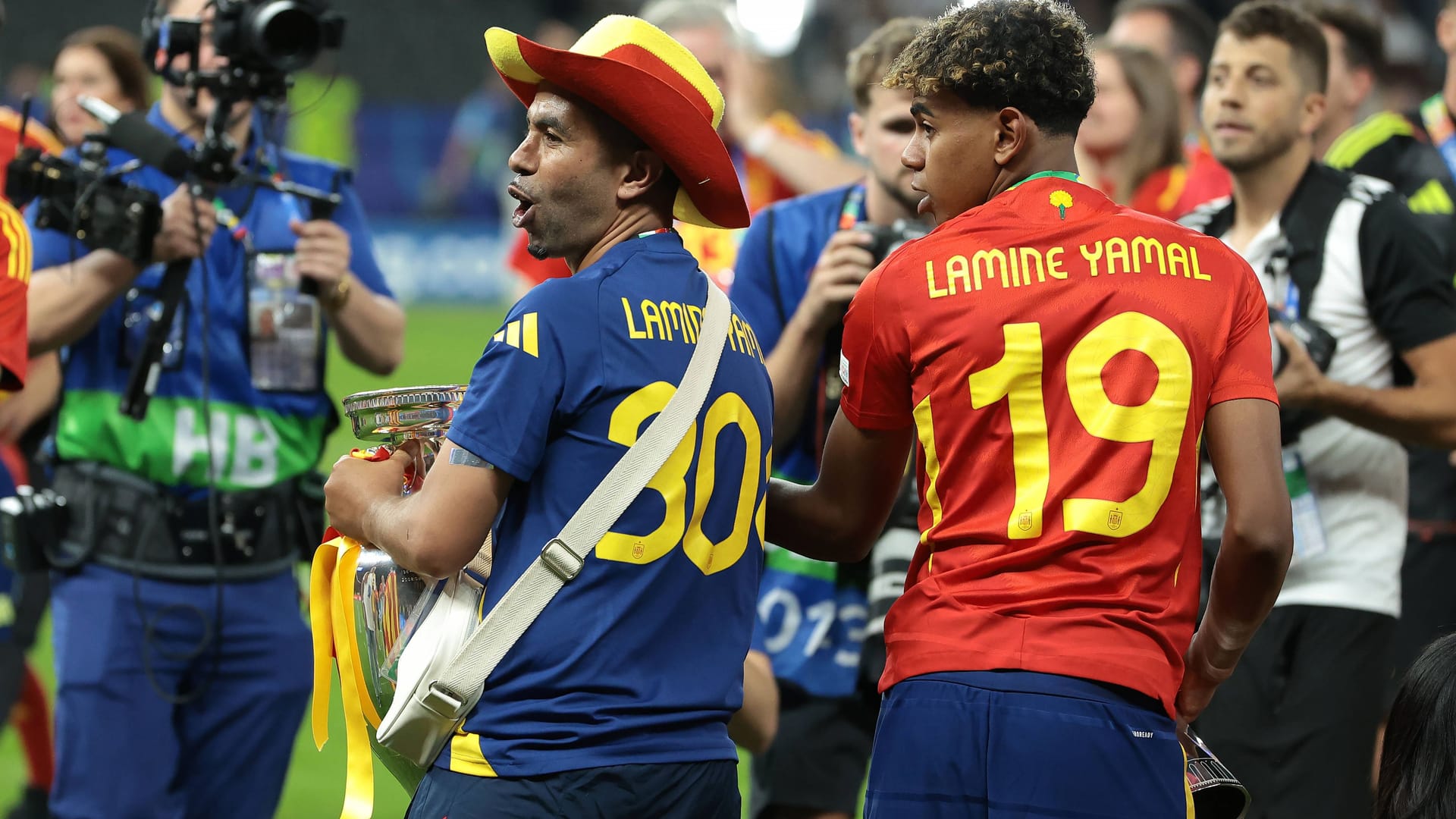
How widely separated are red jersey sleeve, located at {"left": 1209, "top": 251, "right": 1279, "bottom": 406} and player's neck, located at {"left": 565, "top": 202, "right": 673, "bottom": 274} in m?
1.03

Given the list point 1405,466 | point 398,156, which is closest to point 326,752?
point 1405,466

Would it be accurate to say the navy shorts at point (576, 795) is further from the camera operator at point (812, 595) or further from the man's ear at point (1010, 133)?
the camera operator at point (812, 595)

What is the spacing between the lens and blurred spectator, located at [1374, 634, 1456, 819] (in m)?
2.63

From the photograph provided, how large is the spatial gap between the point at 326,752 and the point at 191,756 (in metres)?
3.10

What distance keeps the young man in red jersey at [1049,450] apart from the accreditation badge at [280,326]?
2.19 m

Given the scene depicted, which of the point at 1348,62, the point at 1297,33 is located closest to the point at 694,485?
the point at 1297,33

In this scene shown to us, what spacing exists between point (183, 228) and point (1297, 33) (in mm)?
3186

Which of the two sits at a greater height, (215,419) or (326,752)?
(215,419)

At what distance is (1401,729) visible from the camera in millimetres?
2725

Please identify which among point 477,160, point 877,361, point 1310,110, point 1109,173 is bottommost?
point 477,160

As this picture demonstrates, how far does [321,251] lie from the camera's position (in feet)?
14.8

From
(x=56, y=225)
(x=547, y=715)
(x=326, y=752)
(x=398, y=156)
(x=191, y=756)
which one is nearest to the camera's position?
(x=547, y=715)

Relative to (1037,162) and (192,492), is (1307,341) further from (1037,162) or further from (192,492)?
(192,492)

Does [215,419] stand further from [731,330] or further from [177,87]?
[731,330]
